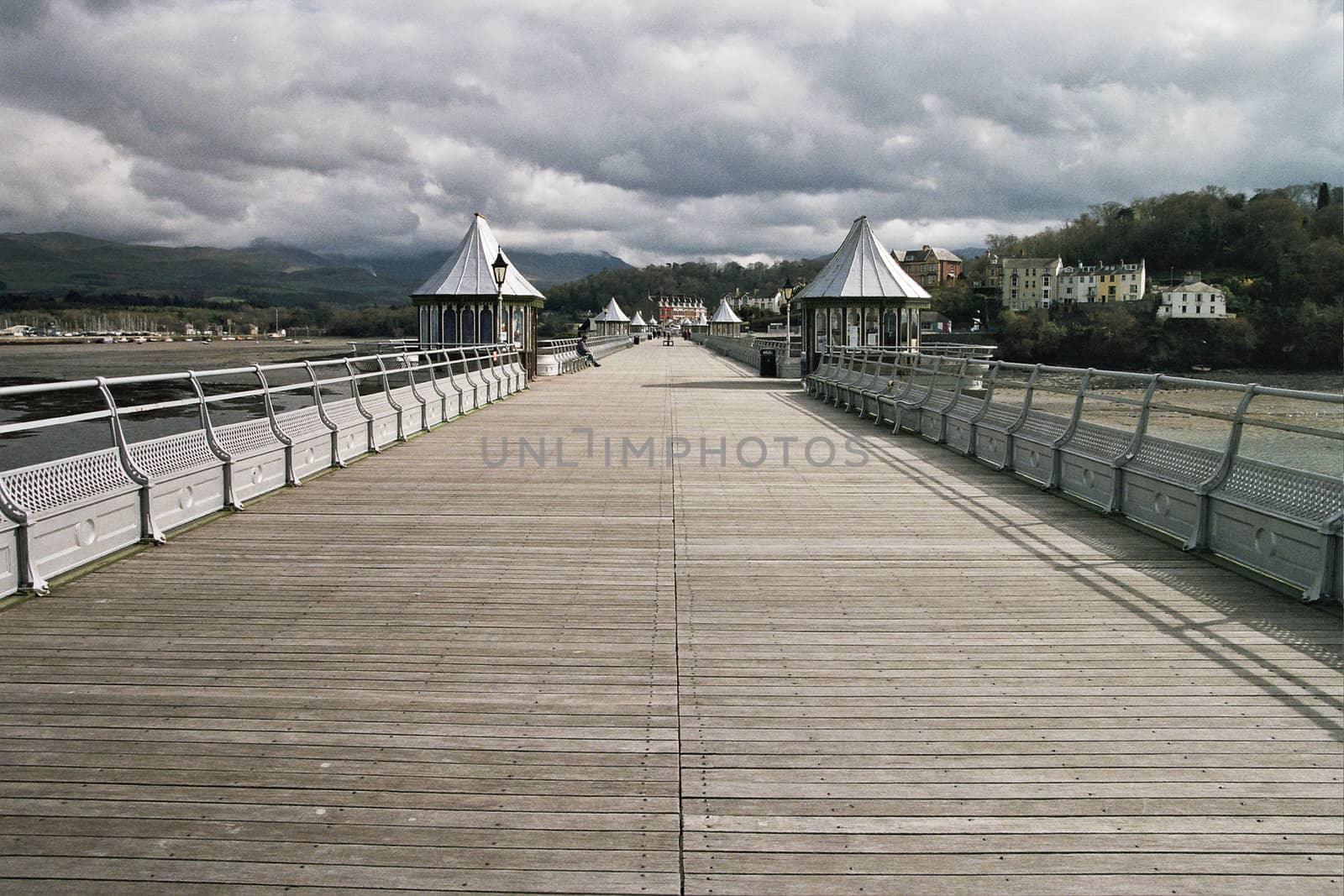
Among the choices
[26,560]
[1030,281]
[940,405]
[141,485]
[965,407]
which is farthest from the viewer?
[1030,281]

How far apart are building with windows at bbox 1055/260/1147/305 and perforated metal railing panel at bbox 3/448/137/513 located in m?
122

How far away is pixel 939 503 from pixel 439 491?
5.01 metres

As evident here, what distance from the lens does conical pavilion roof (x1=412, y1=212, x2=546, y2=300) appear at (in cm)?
3834

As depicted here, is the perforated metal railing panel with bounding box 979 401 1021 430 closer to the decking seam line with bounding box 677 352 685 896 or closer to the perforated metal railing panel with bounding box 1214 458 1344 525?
the decking seam line with bounding box 677 352 685 896

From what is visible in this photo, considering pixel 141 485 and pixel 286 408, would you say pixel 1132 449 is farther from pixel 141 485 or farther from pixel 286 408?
pixel 286 408

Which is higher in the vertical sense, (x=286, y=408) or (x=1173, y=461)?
(x=1173, y=461)

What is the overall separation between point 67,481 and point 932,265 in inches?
7256

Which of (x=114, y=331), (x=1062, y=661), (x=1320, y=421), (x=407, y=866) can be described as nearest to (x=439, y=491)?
(x=1062, y=661)

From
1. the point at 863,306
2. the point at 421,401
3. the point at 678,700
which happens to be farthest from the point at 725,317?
the point at 678,700

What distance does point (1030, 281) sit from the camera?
142 metres

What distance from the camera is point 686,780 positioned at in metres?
3.89

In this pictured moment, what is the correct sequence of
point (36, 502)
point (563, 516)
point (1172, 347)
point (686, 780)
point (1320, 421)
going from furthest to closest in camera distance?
point (1172, 347) → point (1320, 421) → point (563, 516) → point (36, 502) → point (686, 780)

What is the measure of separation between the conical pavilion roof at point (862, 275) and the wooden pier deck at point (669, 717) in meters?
25.0

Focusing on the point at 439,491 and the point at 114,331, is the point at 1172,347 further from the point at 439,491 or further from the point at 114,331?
the point at 114,331
